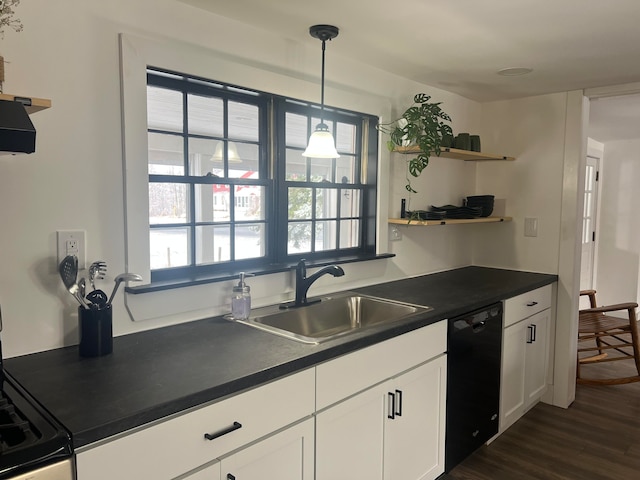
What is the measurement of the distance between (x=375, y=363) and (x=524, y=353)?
155 centimetres

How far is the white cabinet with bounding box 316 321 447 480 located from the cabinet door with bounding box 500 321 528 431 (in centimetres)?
67

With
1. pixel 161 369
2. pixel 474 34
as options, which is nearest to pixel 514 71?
pixel 474 34

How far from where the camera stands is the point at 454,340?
2.32 metres

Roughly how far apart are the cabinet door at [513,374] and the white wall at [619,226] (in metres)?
3.57

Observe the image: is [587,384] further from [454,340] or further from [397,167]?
[397,167]

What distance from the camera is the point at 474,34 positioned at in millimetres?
2189

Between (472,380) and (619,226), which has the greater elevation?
(619,226)

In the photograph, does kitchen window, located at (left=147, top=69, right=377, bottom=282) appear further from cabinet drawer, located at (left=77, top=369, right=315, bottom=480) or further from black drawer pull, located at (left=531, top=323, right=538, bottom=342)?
black drawer pull, located at (left=531, top=323, right=538, bottom=342)

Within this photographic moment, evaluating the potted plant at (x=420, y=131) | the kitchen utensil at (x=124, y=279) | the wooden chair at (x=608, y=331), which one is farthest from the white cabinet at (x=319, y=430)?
the wooden chair at (x=608, y=331)

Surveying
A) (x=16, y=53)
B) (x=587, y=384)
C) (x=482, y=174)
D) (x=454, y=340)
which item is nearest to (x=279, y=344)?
(x=454, y=340)

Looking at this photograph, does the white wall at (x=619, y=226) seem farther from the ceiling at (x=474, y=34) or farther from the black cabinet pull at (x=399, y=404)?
the black cabinet pull at (x=399, y=404)

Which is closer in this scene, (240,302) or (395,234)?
(240,302)

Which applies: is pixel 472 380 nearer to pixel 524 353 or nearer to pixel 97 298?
pixel 524 353

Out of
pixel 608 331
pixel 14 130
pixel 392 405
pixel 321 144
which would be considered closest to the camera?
pixel 14 130
